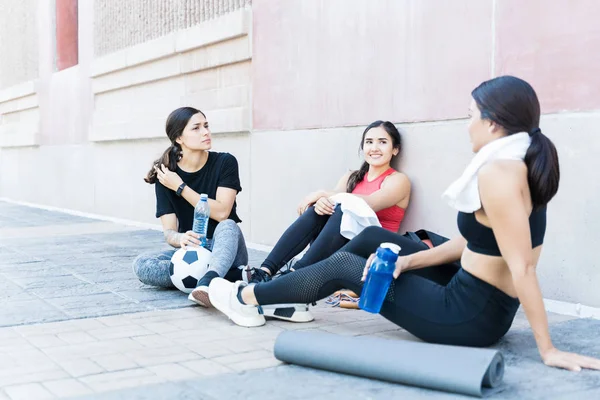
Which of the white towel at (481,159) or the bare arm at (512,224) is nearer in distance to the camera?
the bare arm at (512,224)

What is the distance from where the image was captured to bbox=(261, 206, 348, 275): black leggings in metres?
4.88

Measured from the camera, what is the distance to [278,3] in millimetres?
7262

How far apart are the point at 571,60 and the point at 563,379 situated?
7.04ft

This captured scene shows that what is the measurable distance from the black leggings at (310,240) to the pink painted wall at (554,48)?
1.46m

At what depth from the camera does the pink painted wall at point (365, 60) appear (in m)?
5.23

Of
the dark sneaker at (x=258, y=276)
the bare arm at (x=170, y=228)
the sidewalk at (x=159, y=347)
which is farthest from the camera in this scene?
the bare arm at (x=170, y=228)

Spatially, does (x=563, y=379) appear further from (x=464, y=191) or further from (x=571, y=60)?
(x=571, y=60)

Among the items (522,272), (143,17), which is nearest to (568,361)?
(522,272)

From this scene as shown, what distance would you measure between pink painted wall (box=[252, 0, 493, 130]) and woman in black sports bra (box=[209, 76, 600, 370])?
188cm

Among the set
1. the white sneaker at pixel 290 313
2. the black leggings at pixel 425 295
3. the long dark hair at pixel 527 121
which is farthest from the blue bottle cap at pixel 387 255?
the white sneaker at pixel 290 313

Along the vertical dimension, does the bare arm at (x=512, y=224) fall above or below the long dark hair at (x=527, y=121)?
below

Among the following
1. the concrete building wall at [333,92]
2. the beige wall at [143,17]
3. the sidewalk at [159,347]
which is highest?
the beige wall at [143,17]

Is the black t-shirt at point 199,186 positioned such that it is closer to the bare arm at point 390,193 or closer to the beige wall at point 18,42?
the bare arm at point 390,193

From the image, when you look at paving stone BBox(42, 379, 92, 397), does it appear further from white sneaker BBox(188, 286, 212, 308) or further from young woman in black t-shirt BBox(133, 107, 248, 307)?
young woman in black t-shirt BBox(133, 107, 248, 307)
